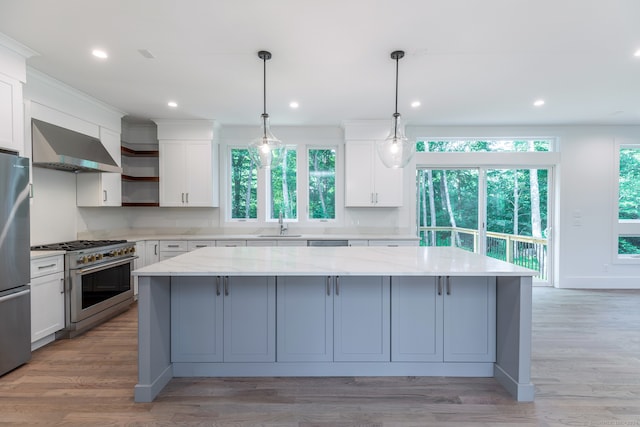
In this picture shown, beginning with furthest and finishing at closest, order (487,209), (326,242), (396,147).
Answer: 1. (487,209)
2. (326,242)
3. (396,147)

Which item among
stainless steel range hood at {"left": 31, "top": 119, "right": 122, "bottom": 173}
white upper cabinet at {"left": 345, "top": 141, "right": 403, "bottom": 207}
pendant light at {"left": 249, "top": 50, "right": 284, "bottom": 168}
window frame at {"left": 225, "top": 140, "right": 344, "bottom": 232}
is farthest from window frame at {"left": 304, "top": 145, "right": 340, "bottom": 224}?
stainless steel range hood at {"left": 31, "top": 119, "right": 122, "bottom": 173}

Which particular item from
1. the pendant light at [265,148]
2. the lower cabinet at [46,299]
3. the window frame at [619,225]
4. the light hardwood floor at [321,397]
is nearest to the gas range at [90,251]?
the lower cabinet at [46,299]

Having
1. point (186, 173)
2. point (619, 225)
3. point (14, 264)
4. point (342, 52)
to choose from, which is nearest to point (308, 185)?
point (186, 173)

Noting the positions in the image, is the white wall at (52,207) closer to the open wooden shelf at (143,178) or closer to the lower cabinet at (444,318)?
the open wooden shelf at (143,178)

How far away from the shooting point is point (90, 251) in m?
3.28

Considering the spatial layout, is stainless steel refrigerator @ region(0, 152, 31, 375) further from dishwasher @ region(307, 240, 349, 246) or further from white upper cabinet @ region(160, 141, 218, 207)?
dishwasher @ region(307, 240, 349, 246)

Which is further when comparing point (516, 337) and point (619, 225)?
point (619, 225)

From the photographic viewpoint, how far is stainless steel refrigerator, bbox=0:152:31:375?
2.37 metres

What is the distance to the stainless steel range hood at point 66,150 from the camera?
3.07 meters

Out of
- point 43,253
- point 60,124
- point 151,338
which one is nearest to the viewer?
point 151,338

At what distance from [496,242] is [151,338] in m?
5.05

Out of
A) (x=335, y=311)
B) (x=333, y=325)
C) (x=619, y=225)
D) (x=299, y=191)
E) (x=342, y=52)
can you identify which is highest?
(x=342, y=52)

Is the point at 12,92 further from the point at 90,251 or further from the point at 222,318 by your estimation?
the point at 222,318

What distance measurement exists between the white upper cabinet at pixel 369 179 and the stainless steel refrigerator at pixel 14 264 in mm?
3642
